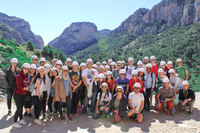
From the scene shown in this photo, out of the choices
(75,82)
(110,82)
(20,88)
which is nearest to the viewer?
(20,88)

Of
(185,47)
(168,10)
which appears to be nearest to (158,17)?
(168,10)

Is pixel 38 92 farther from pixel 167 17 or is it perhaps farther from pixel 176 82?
pixel 167 17

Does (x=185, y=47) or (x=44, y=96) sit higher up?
(x=185, y=47)

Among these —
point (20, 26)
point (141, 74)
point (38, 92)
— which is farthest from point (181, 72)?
point (20, 26)

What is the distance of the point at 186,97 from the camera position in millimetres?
5918

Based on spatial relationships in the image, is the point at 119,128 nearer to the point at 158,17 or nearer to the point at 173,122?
the point at 173,122

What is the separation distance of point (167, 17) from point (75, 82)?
13037 centimetres

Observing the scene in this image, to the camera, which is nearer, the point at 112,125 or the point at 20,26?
the point at 112,125

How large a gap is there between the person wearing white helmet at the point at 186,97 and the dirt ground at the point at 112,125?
32 centimetres

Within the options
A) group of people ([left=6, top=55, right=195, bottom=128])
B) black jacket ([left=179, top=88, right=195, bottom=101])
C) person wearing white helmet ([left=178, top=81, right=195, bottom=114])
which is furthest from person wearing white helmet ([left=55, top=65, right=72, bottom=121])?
black jacket ([left=179, top=88, right=195, bottom=101])

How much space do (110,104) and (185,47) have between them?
62.3 metres

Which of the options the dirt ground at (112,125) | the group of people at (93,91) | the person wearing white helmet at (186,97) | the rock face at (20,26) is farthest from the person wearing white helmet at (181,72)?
the rock face at (20,26)

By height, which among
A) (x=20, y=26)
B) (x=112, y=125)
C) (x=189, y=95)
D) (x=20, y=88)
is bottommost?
(x=112, y=125)

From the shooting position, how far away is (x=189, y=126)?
4.77 metres
